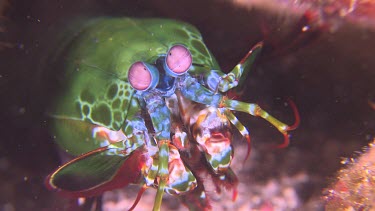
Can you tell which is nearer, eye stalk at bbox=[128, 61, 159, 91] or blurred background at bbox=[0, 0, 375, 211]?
eye stalk at bbox=[128, 61, 159, 91]

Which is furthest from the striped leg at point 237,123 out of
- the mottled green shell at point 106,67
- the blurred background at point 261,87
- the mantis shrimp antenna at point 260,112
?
the blurred background at point 261,87

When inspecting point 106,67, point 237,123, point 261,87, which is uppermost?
point 106,67

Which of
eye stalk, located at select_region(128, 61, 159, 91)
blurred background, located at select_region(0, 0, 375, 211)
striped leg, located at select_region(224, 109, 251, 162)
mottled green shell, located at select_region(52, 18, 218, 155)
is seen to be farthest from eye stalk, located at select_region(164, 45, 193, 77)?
blurred background, located at select_region(0, 0, 375, 211)

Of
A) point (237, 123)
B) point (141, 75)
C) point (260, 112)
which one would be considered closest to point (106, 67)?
point (141, 75)

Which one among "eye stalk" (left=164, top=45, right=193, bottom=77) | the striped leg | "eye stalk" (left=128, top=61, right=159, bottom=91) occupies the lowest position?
the striped leg

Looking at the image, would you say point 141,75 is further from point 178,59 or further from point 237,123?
point 237,123

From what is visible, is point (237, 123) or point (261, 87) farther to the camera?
point (261, 87)

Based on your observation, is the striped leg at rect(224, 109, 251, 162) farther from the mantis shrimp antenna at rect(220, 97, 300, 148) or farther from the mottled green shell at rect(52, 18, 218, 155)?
the mottled green shell at rect(52, 18, 218, 155)
